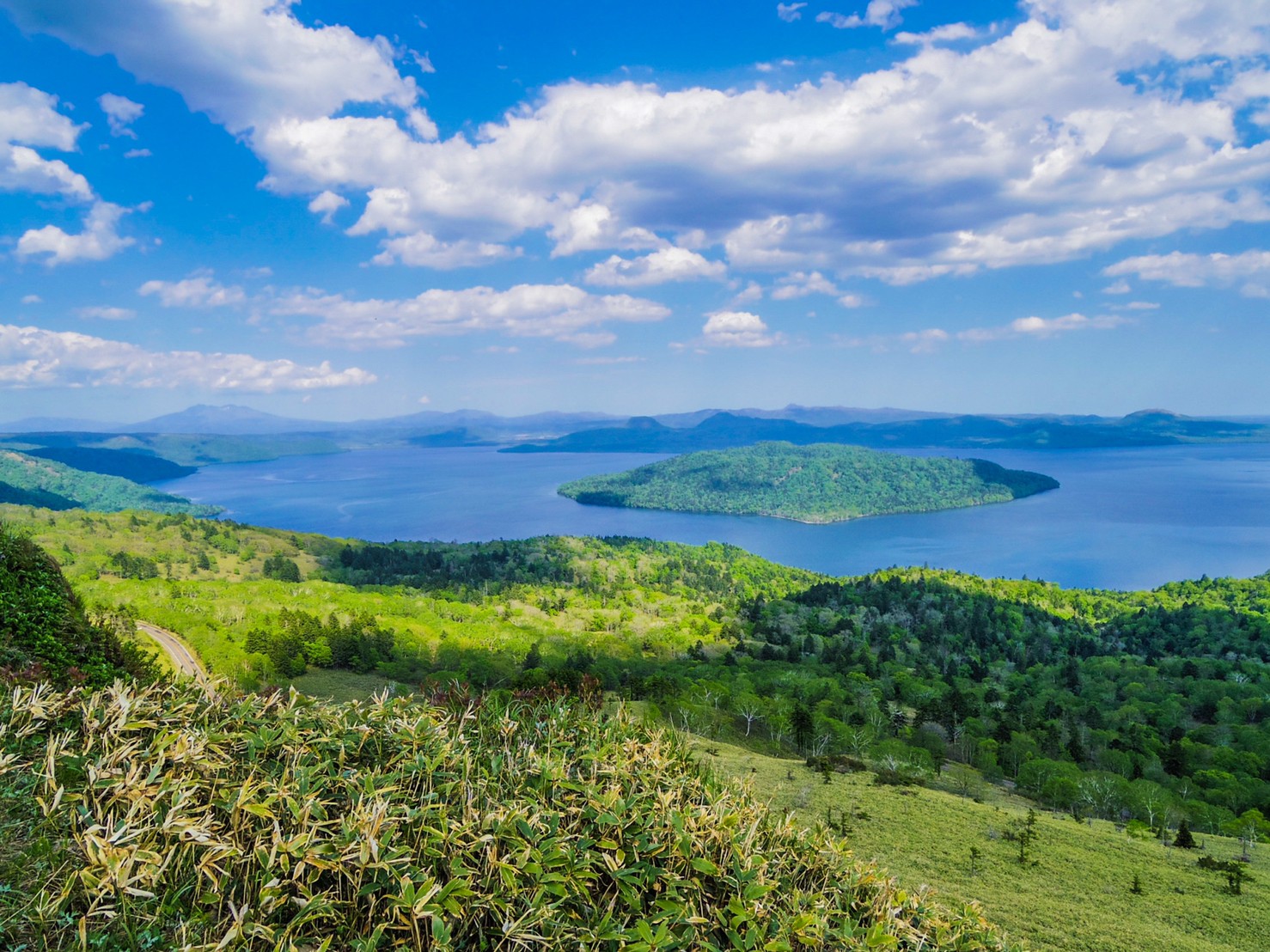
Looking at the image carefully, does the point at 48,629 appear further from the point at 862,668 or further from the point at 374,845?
the point at 862,668

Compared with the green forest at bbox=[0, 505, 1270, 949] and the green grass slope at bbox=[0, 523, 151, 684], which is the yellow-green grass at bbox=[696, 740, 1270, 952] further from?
the green grass slope at bbox=[0, 523, 151, 684]

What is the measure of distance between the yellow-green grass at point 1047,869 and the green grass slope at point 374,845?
26.6 ft

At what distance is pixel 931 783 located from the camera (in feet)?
109

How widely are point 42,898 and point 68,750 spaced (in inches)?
70.1

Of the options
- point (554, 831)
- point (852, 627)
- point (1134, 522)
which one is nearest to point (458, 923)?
point (554, 831)

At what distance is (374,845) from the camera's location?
5004 mm

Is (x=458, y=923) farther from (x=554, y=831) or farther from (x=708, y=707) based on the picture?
(x=708, y=707)

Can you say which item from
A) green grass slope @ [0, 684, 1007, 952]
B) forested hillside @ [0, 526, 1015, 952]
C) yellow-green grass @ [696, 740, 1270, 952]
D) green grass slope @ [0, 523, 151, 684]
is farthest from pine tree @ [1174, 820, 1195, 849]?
green grass slope @ [0, 523, 151, 684]

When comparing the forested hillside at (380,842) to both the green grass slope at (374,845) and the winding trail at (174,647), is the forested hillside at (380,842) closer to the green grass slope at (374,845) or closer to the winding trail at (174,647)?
the green grass slope at (374,845)

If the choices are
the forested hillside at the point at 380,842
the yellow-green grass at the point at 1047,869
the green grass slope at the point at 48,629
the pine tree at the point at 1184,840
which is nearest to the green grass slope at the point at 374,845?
the forested hillside at the point at 380,842

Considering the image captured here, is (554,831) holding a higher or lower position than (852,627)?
higher

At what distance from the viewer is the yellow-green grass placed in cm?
1706

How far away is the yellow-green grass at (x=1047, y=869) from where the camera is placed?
17.1m

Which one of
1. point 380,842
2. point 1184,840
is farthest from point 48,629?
point 1184,840
